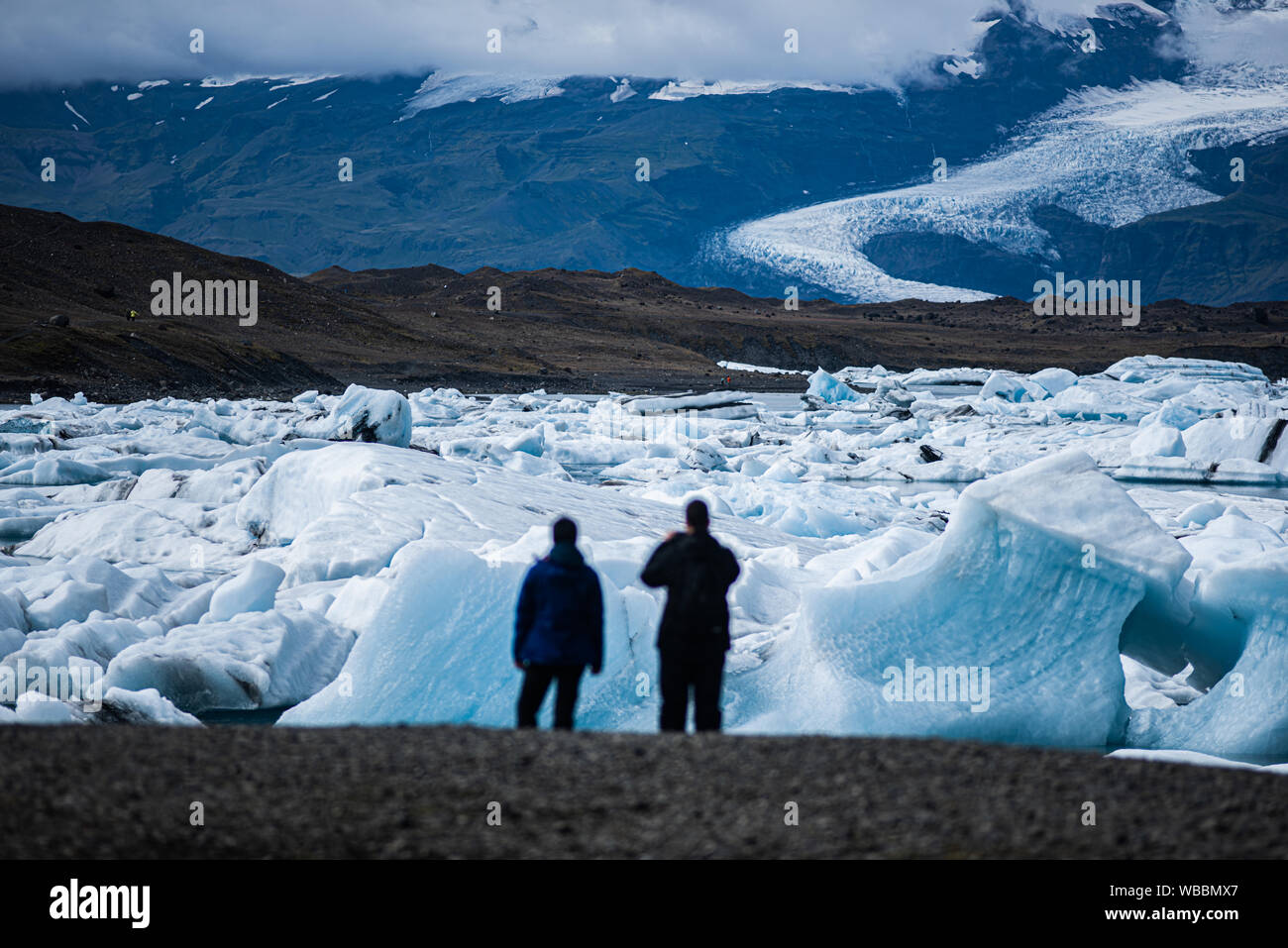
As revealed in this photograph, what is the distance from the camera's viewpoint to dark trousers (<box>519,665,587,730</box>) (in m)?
4.40

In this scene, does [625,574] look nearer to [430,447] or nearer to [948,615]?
[948,615]

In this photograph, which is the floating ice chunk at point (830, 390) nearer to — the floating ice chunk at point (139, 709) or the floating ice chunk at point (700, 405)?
the floating ice chunk at point (700, 405)

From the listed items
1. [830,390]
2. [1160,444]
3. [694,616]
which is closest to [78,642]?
[694,616]

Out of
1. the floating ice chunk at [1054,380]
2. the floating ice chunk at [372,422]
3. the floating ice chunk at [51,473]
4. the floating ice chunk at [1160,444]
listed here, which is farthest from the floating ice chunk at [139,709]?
the floating ice chunk at [1054,380]

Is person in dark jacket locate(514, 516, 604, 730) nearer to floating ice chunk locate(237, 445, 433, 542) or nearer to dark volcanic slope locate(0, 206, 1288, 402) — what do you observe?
floating ice chunk locate(237, 445, 433, 542)

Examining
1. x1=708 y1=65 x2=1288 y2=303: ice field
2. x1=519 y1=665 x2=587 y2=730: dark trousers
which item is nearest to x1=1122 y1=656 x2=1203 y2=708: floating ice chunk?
x1=519 y1=665 x2=587 y2=730: dark trousers

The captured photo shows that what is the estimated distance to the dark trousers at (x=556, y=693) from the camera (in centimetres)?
440

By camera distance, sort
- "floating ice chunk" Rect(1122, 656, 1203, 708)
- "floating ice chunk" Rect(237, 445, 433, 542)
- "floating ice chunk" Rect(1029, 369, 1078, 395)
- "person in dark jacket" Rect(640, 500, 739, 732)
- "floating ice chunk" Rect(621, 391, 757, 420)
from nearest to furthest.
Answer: "person in dark jacket" Rect(640, 500, 739, 732) < "floating ice chunk" Rect(1122, 656, 1203, 708) < "floating ice chunk" Rect(237, 445, 433, 542) < "floating ice chunk" Rect(621, 391, 757, 420) < "floating ice chunk" Rect(1029, 369, 1078, 395)

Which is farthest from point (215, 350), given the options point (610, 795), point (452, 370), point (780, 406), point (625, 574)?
point (610, 795)

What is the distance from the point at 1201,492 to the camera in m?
16.8

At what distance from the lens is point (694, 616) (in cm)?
432

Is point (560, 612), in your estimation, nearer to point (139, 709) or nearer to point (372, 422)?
point (139, 709)

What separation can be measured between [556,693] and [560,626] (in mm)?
281

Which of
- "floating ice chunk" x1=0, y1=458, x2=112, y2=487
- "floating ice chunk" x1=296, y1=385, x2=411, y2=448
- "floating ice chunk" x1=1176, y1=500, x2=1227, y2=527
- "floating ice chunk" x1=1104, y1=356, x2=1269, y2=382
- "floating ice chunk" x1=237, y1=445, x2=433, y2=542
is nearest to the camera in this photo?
"floating ice chunk" x1=237, y1=445, x2=433, y2=542
